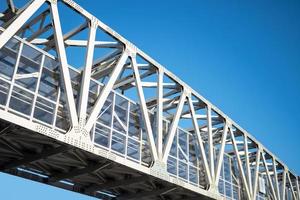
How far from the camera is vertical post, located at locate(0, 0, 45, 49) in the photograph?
40.3ft

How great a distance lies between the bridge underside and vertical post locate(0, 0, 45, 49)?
2.96 meters

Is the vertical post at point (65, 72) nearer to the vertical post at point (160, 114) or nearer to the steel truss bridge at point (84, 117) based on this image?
the steel truss bridge at point (84, 117)

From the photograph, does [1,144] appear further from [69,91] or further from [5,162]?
[69,91]

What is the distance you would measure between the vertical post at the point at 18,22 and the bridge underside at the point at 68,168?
116 inches

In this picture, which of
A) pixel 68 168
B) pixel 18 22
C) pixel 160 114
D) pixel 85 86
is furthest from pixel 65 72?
pixel 160 114

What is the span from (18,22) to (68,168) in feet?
25.8

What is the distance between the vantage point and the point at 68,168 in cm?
1764

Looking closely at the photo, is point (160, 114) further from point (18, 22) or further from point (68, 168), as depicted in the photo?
point (18, 22)

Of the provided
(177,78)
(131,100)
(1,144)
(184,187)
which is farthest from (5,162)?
(177,78)

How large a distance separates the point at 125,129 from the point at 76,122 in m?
4.91

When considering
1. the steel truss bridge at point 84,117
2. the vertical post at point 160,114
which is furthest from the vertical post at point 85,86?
the vertical post at point 160,114

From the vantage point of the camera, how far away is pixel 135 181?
59.3 feet

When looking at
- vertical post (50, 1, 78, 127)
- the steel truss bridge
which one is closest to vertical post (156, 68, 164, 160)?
the steel truss bridge

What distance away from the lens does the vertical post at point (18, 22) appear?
1230cm
